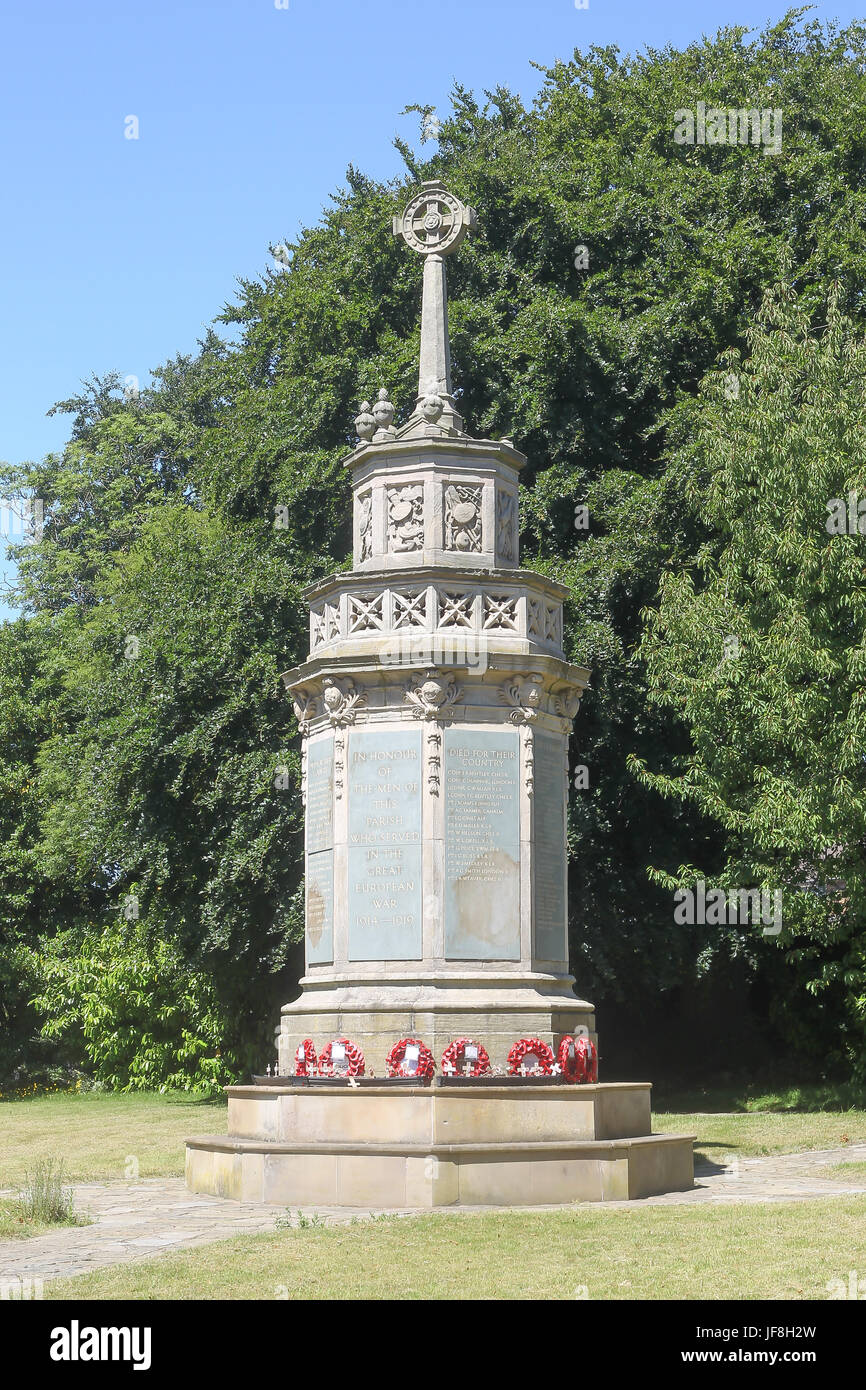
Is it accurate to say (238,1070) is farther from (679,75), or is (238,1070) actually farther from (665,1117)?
(679,75)

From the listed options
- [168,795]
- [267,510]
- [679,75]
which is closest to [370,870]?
[168,795]

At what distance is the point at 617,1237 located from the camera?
1079 centimetres

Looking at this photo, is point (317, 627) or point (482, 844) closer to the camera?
point (482, 844)

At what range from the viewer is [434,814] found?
51.1 ft

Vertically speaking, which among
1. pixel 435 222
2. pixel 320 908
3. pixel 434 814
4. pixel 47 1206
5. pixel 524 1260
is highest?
pixel 435 222

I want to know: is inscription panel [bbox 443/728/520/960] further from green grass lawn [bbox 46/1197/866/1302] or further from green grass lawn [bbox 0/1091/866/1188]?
green grass lawn [bbox 0/1091/866/1188]

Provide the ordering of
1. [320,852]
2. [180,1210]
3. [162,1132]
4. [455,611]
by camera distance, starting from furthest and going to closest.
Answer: [162,1132], [320,852], [455,611], [180,1210]

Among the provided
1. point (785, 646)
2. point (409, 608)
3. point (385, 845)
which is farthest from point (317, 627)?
point (785, 646)

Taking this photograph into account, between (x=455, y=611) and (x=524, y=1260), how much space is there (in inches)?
304

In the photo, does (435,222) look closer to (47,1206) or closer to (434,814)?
(434,814)

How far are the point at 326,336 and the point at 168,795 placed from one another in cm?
973

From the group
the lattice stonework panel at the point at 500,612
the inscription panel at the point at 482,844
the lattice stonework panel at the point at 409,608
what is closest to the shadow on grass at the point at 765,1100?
the inscription panel at the point at 482,844

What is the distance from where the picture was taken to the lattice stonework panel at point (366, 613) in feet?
53.5

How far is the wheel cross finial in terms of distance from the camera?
18.4 m
